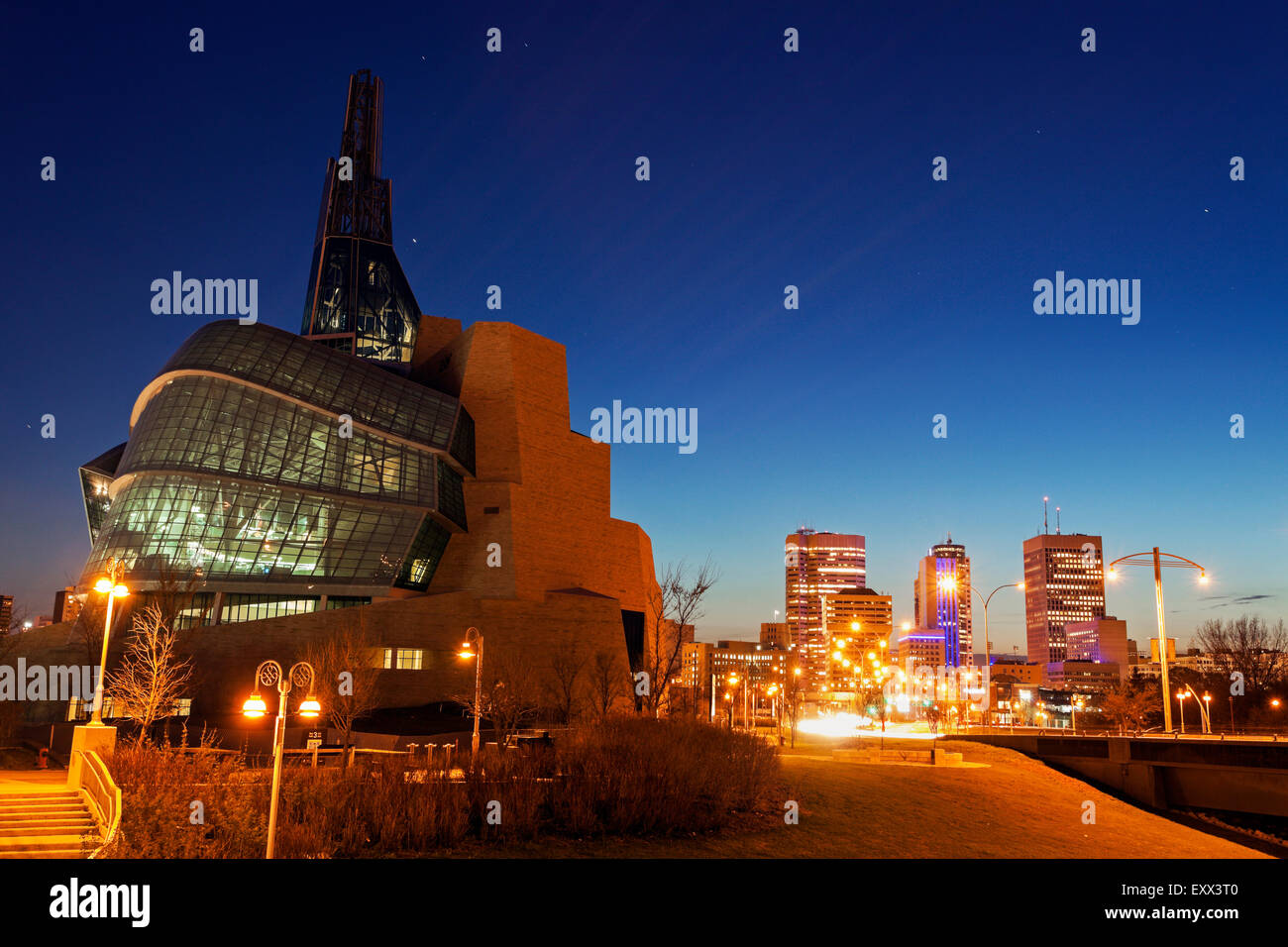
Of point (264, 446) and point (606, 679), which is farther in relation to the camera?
point (264, 446)

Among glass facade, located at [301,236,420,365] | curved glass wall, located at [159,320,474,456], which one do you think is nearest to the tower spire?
glass facade, located at [301,236,420,365]

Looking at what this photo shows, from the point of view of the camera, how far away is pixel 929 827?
22422 mm

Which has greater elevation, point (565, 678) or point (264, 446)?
point (264, 446)

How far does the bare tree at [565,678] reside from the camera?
2093 inches

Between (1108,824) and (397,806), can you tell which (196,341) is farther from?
(1108,824)

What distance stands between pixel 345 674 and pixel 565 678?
56.8ft

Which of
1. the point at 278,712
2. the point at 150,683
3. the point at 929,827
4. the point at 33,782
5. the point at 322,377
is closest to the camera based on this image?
the point at 278,712

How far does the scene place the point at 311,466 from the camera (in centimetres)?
5703

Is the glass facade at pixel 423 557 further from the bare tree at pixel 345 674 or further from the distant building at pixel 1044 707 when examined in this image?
the distant building at pixel 1044 707

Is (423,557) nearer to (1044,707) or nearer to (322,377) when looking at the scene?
(322,377)

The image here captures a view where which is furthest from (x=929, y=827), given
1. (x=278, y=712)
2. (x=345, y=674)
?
(x=345, y=674)

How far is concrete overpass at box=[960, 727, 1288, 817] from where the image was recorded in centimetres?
3938

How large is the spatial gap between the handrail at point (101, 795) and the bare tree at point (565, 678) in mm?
31112
